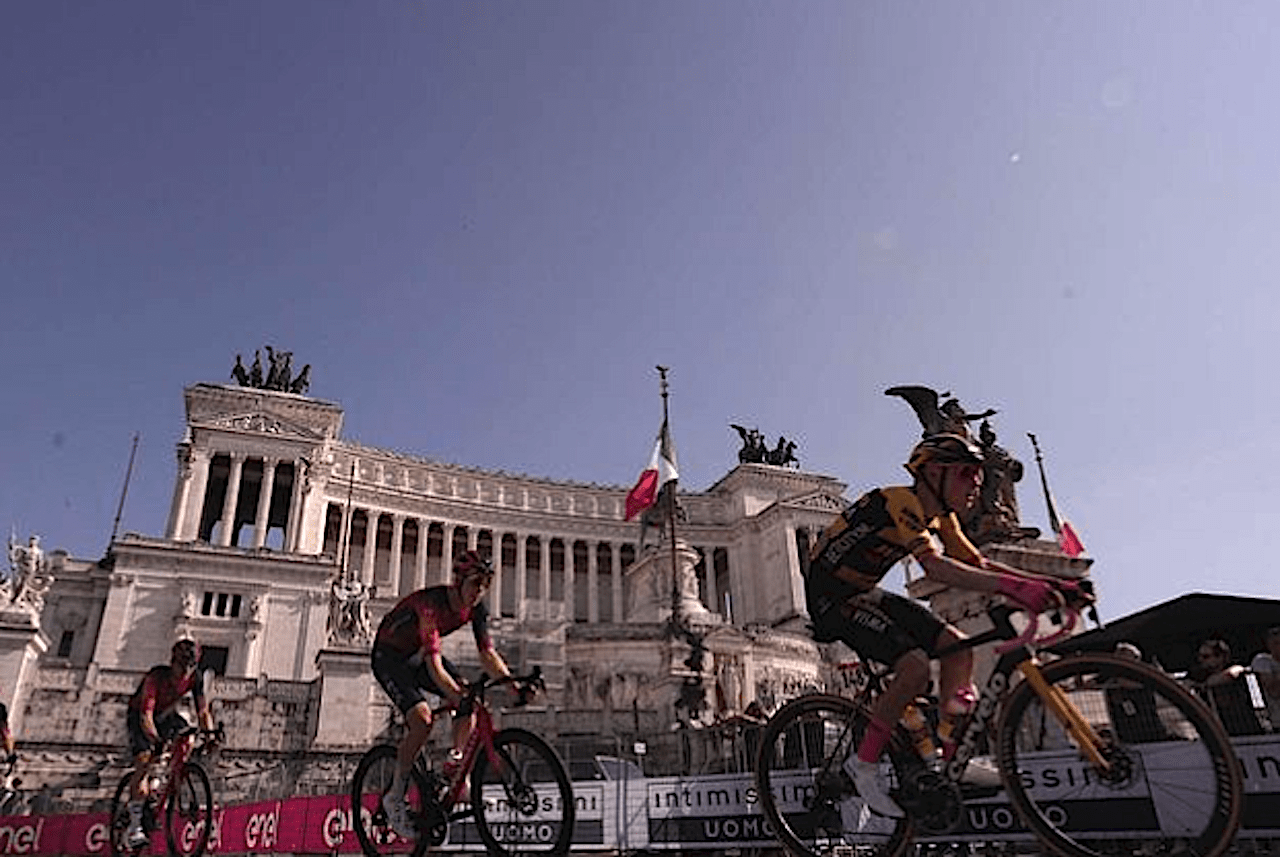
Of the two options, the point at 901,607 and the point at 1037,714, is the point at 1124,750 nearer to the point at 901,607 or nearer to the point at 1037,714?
the point at 1037,714

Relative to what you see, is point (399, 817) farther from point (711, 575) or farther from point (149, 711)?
point (711, 575)

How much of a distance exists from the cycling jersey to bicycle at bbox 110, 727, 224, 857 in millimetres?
499

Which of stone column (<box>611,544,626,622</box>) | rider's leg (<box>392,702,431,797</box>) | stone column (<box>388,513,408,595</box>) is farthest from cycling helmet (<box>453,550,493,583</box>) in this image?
stone column (<box>611,544,626,622</box>)

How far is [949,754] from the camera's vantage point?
5.18 metres

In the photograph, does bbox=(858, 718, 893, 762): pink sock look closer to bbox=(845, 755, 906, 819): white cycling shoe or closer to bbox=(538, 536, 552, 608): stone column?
bbox=(845, 755, 906, 819): white cycling shoe

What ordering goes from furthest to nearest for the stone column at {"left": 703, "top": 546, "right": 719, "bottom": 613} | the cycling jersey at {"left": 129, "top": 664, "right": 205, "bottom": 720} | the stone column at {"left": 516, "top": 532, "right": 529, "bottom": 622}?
1. the stone column at {"left": 703, "top": 546, "right": 719, "bottom": 613}
2. the stone column at {"left": 516, "top": 532, "right": 529, "bottom": 622}
3. the cycling jersey at {"left": 129, "top": 664, "right": 205, "bottom": 720}

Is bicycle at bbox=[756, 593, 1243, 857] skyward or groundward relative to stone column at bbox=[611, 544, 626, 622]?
groundward

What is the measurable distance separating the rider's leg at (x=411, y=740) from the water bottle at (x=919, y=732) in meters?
3.83

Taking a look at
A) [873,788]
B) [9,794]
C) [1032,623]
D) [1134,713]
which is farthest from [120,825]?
[9,794]

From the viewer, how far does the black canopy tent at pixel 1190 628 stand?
9.34 metres

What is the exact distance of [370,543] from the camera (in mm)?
73750

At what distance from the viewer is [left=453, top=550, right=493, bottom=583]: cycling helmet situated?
7223mm

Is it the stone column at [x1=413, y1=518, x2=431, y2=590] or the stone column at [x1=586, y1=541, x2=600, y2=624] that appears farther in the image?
the stone column at [x1=586, y1=541, x2=600, y2=624]

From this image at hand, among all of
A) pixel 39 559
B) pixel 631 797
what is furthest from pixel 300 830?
pixel 39 559
